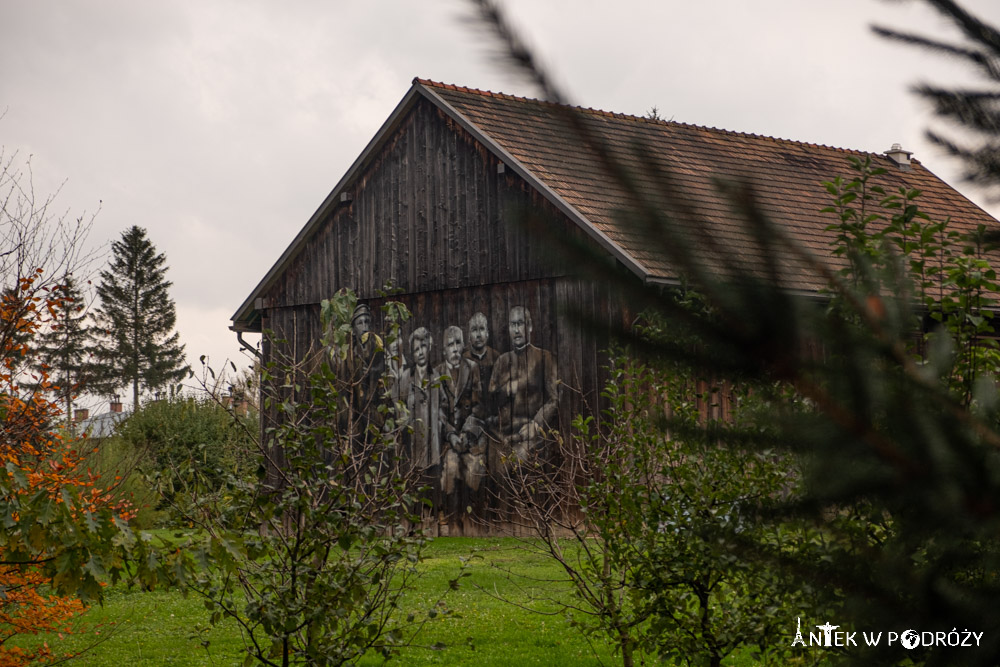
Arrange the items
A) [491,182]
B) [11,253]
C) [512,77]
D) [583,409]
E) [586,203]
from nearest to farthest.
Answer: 1. [512,77]
2. [11,253]
3. [586,203]
4. [583,409]
5. [491,182]

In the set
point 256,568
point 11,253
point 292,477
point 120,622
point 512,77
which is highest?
point 11,253

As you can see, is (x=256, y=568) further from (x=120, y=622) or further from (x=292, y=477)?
(x=120, y=622)

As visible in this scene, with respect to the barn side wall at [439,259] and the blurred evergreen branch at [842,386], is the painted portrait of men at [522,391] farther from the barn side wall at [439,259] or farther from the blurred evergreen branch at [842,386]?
the blurred evergreen branch at [842,386]

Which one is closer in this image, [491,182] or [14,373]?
[14,373]

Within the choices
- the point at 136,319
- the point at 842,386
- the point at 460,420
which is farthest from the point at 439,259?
the point at 136,319

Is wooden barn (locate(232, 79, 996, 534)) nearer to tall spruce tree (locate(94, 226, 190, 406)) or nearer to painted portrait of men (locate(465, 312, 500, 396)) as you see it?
painted portrait of men (locate(465, 312, 500, 396))

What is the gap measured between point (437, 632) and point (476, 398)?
7844 mm

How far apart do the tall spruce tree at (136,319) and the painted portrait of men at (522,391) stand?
43280 mm

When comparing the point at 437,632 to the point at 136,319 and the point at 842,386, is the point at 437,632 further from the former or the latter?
the point at 136,319

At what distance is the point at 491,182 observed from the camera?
1728 centimetres

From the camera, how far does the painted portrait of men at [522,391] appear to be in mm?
16703

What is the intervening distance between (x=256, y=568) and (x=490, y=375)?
1196 centimetres

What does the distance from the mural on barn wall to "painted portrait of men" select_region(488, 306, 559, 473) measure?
2cm

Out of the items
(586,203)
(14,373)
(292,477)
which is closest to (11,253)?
(14,373)
